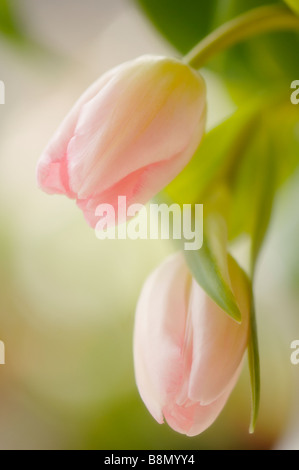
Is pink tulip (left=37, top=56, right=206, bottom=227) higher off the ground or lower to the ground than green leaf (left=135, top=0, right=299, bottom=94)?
lower

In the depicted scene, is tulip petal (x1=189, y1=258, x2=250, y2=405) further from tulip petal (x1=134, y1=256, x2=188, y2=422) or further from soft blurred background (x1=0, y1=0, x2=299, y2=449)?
soft blurred background (x1=0, y1=0, x2=299, y2=449)

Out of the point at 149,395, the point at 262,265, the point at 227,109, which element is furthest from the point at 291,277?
the point at 149,395

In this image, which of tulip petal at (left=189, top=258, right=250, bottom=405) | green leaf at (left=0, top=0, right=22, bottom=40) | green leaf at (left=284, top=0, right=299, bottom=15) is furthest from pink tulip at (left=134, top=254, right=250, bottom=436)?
green leaf at (left=0, top=0, right=22, bottom=40)

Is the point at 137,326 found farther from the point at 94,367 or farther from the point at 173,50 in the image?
the point at 94,367

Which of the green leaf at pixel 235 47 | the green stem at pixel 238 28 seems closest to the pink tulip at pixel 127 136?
the green stem at pixel 238 28

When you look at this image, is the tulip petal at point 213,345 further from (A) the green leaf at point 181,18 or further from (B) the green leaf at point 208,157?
(A) the green leaf at point 181,18
